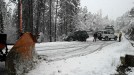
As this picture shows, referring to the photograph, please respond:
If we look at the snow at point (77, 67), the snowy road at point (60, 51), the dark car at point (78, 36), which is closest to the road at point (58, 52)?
the snowy road at point (60, 51)

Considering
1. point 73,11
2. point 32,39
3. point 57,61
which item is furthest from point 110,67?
point 73,11

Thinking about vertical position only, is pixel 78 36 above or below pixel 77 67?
above

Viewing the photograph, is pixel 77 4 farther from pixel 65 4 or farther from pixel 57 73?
pixel 57 73

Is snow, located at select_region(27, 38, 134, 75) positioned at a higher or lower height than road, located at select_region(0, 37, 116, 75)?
lower

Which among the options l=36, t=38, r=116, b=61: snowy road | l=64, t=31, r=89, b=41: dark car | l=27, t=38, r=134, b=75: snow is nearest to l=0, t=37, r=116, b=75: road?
l=36, t=38, r=116, b=61: snowy road

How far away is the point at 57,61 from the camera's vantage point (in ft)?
46.2

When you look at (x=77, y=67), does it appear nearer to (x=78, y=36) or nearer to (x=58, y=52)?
(x=58, y=52)

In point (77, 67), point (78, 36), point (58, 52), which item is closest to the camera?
point (77, 67)

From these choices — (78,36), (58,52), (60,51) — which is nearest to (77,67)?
(58,52)

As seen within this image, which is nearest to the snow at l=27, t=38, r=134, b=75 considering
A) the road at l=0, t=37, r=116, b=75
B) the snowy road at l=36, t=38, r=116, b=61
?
the road at l=0, t=37, r=116, b=75

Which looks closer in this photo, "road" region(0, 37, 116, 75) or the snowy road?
"road" region(0, 37, 116, 75)

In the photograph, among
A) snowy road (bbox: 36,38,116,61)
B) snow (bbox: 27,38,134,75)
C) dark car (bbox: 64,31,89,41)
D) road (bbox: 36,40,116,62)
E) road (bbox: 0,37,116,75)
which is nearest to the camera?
snow (bbox: 27,38,134,75)

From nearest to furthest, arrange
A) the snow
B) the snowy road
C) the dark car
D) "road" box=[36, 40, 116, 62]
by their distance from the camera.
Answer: the snow < "road" box=[36, 40, 116, 62] < the snowy road < the dark car

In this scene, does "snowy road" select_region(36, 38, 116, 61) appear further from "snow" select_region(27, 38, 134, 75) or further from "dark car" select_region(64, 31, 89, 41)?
"dark car" select_region(64, 31, 89, 41)
